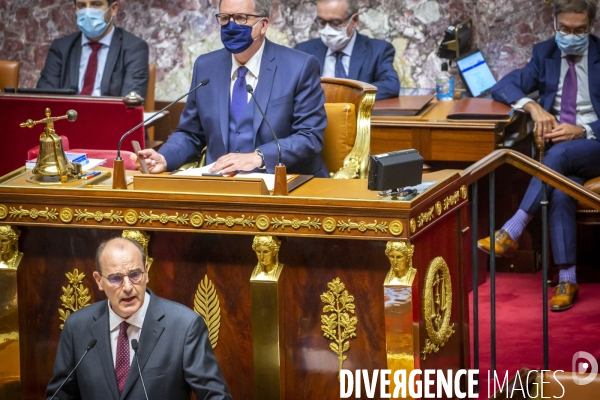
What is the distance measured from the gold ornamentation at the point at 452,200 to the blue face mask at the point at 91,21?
135 inches

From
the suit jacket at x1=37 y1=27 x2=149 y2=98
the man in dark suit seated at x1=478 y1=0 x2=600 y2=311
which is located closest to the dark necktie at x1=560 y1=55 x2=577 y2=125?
the man in dark suit seated at x1=478 y1=0 x2=600 y2=311

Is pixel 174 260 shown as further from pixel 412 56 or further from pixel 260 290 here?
pixel 412 56

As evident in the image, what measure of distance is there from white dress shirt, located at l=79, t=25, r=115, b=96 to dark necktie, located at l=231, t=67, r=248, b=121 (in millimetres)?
2474

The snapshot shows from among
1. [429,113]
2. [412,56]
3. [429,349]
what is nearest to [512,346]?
[429,349]

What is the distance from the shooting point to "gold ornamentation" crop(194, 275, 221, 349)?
3.67m

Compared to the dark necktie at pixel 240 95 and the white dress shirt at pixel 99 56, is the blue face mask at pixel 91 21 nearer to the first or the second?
the white dress shirt at pixel 99 56

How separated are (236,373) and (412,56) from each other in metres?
3.62

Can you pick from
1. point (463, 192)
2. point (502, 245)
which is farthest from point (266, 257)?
point (502, 245)

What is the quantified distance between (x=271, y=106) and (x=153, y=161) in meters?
0.54

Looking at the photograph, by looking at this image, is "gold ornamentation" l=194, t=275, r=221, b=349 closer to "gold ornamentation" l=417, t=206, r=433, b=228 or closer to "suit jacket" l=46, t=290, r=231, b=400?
"suit jacket" l=46, t=290, r=231, b=400

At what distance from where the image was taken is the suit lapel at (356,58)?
628cm

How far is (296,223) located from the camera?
3.47 m

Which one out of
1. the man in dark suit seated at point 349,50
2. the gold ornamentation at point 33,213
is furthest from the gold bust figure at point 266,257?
the man in dark suit seated at point 349,50

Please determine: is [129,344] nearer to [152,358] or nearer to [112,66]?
[152,358]
